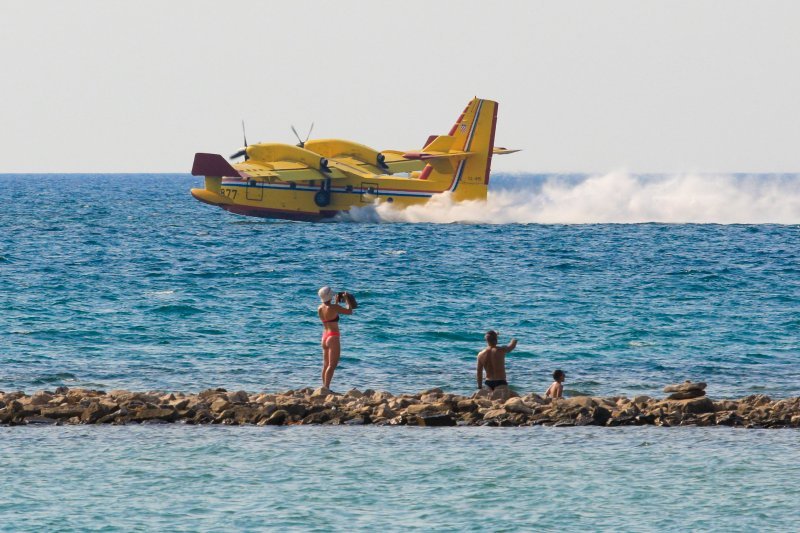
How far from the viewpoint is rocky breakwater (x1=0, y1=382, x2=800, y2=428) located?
18.5 meters

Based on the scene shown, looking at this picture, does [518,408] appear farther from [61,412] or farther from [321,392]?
[61,412]

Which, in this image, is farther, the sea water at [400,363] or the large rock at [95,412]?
the large rock at [95,412]

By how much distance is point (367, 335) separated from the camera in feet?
103

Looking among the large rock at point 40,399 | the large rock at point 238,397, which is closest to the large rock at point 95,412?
the large rock at point 40,399

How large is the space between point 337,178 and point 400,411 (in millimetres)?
55694

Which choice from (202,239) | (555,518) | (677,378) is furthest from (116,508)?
(202,239)

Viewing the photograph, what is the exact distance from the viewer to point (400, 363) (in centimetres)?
2673

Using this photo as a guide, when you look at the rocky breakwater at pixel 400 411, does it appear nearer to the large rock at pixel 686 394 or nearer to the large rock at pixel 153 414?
the large rock at pixel 153 414

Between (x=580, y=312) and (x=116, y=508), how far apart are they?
80.8ft

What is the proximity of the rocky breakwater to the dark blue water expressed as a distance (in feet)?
11.3

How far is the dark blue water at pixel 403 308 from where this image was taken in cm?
2523

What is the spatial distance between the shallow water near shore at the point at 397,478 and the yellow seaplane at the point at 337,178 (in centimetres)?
5320

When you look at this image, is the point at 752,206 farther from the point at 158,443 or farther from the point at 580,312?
the point at 158,443

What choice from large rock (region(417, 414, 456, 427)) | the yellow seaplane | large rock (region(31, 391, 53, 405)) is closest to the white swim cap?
large rock (region(417, 414, 456, 427))
